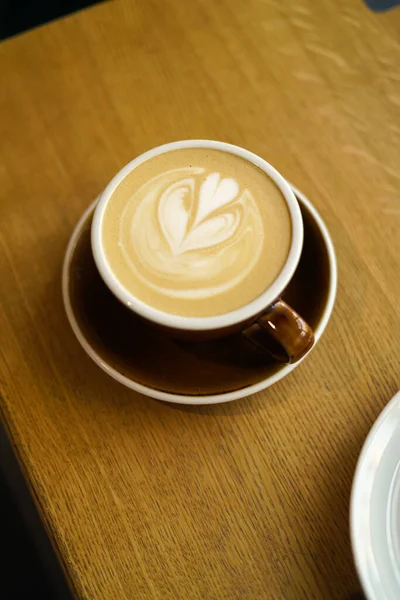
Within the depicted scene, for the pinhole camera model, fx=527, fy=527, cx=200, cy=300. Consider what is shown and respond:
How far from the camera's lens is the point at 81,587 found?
43 centimetres

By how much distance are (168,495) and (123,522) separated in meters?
0.04

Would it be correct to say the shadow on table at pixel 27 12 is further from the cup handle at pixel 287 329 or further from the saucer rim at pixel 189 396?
the cup handle at pixel 287 329

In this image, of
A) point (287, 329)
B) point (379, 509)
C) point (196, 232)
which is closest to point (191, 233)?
point (196, 232)

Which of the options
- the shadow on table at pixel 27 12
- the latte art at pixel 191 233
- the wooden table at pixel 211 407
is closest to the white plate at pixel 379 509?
the wooden table at pixel 211 407

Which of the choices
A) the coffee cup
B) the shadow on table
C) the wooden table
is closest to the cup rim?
the coffee cup

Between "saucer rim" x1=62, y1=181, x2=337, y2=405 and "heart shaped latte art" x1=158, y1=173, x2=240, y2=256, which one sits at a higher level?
"heart shaped latte art" x1=158, y1=173, x2=240, y2=256

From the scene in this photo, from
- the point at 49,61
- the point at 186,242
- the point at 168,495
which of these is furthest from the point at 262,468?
the point at 49,61

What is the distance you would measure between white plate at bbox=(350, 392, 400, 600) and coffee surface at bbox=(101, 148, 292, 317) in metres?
0.15

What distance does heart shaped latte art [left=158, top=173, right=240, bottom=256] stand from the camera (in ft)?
1.52

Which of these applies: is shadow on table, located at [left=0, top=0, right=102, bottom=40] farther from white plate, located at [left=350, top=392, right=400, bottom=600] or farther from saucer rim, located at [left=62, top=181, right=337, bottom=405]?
white plate, located at [left=350, top=392, right=400, bottom=600]

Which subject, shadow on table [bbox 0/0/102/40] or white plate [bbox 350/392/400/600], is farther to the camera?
shadow on table [bbox 0/0/102/40]

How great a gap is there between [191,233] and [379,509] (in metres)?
0.27

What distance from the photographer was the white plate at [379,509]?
1.23ft

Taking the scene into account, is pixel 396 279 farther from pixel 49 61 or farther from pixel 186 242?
pixel 49 61
